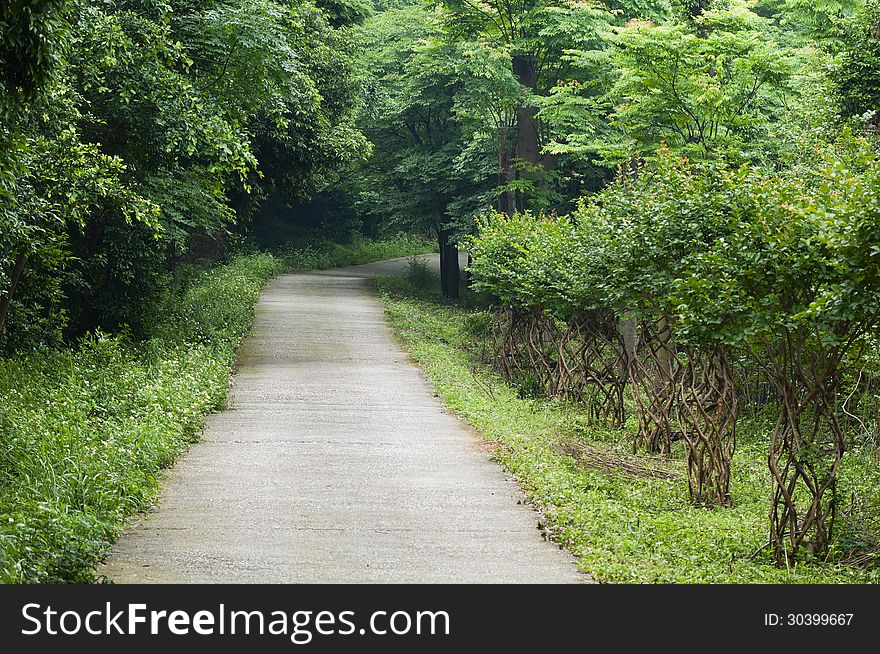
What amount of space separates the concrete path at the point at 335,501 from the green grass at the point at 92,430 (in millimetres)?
258

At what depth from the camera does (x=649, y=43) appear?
1805 centimetres

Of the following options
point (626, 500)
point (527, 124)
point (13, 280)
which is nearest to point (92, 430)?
point (13, 280)

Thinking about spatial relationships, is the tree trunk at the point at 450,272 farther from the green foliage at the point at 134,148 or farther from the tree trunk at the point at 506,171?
the green foliage at the point at 134,148

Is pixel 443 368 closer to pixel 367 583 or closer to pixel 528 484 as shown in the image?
pixel 528 484

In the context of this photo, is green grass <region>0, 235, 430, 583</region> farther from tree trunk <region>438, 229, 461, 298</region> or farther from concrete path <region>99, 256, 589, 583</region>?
tree trunk <region>438, 229, 461, 298</region>

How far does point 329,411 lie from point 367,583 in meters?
8.61

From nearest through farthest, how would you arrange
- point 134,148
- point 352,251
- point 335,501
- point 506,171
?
point 335,501
point 134,148
point 506,171
point 352,251

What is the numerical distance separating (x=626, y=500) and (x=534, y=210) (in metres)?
19.1

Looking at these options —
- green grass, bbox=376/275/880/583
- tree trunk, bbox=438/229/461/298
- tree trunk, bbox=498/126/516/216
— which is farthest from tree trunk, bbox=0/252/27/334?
tree trunk, bbox=438/229/461/298

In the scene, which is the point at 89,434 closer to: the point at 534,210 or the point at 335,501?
the point at 335,501

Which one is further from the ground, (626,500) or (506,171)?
(506,171)

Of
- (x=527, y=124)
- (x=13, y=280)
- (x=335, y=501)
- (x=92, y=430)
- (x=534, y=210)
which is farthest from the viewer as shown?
(x=527, y=124)

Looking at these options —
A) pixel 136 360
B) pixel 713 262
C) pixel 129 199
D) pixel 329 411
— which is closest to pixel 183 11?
pixel 129 199

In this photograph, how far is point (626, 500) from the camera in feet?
34.7
